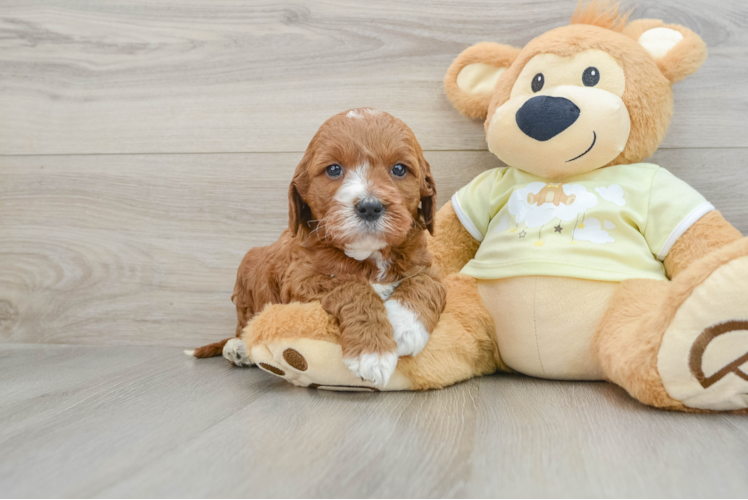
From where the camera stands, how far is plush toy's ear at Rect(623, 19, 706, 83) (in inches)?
46.5

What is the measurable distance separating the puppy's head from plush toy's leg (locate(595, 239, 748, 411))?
0.44 metres

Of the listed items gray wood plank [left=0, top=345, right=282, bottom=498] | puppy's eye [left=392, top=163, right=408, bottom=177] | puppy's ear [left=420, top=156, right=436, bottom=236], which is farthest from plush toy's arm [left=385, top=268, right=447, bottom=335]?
gray wood plank [left=0, top=345, right=282, bottom=498]

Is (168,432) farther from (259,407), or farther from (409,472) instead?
(409,472)

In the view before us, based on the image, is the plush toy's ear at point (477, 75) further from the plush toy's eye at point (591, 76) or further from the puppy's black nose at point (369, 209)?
the puppy's black nose at point (369, 209)

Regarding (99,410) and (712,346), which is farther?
(99,410)

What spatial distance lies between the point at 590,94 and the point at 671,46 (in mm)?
265

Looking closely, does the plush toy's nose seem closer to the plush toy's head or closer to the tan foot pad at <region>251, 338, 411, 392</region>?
the plush toy's head

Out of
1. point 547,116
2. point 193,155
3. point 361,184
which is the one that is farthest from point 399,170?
point 193,155

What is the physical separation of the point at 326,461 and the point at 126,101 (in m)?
1.35

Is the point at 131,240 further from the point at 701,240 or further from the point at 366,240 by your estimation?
the point at 701,240

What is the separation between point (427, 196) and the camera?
1092 millimetres

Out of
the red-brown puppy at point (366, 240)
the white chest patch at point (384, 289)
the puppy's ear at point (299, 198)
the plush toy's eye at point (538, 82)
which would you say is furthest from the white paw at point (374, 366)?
the plush toy's eye at point (538, 82)

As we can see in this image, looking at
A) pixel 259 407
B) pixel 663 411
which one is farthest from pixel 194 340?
pixel 663 411

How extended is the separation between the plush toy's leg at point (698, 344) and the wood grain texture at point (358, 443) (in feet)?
0.12
